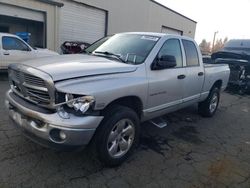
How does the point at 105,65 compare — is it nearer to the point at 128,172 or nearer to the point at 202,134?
the point at 128,172

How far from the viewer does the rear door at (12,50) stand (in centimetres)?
898

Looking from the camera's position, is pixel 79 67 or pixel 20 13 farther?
pixel 20 13

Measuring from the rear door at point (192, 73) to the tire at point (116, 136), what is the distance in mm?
1682

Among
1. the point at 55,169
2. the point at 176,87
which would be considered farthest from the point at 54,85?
the point at 176,87

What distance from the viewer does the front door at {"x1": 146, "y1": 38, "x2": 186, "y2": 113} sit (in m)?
3.68

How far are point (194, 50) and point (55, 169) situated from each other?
3634 millimetres

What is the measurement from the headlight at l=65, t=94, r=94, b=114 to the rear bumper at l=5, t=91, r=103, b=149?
→ 10 cm

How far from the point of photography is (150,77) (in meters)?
3.58

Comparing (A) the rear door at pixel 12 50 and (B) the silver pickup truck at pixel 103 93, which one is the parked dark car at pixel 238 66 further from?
(A) the rear door at pixel 12 50

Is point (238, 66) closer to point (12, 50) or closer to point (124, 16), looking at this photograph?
point (12, 50)

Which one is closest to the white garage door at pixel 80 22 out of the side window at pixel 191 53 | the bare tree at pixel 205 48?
the bare tree at pixel 205 48

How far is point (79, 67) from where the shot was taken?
9.98ft

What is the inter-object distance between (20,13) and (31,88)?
10787mm

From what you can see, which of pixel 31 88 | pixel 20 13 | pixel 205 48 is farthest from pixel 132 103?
pixel 205 48
